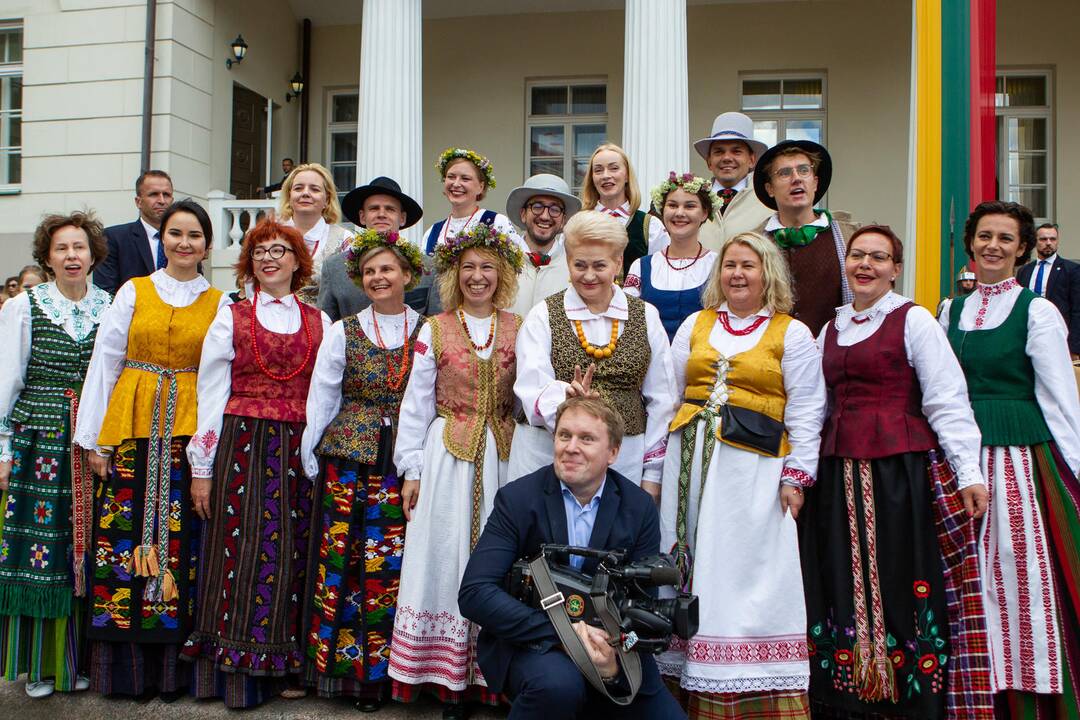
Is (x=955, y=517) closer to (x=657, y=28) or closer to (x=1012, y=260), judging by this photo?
(x=1012, y=260)

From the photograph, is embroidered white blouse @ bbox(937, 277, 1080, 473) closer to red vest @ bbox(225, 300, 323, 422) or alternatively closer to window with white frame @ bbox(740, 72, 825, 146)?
red vest @ bbox(225, 300, 323, 422)

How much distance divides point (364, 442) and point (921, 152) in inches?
158

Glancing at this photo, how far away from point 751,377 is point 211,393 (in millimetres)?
2096

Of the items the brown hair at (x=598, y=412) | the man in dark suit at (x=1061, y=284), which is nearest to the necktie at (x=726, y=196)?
the brown hair at (x=598, y=412)

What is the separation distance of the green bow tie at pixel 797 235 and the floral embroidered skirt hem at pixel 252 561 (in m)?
2.16

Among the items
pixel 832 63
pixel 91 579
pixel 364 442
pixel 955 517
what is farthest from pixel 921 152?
pixel 832 63

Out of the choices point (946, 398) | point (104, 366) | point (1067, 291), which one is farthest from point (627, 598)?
point (1067, 291)

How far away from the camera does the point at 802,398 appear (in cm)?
328

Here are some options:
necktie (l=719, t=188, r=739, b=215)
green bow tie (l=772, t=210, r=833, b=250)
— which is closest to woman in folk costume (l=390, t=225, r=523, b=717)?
green bow tie (l=772, t=210, r=833, b=250)

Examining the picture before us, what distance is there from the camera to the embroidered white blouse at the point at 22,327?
371 centimetres

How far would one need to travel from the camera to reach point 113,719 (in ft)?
11.9

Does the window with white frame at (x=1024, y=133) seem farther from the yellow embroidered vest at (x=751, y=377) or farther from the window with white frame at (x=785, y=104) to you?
the yellow embroidered vest at (x=751, y=377)

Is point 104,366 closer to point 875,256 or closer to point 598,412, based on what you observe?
point 598,412

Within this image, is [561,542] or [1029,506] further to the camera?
[1029,506]
